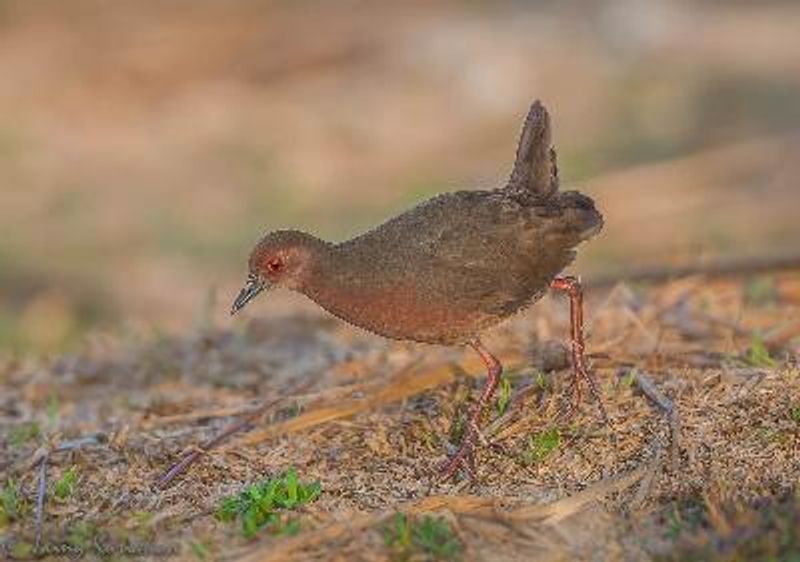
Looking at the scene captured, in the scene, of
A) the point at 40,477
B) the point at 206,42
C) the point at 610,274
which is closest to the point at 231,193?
the point at 206,42

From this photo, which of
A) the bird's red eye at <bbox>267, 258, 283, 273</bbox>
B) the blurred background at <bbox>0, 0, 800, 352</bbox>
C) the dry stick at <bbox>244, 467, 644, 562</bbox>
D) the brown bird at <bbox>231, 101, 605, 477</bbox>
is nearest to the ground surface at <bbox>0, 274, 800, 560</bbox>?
the dry stick at <bbox>244, 467, 644, 562</bbox>

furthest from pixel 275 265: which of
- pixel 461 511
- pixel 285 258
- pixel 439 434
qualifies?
pixel 461 511

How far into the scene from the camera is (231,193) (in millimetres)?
13977

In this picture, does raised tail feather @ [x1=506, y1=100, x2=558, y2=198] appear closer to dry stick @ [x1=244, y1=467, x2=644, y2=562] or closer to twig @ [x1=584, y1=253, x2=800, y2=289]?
dry stick @ [x1=244, y1=467, x2=644, y2=562]

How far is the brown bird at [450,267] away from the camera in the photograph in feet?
16.3

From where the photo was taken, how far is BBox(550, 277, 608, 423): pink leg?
5.13 metres

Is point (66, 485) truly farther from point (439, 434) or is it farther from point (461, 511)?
point (461, 511)

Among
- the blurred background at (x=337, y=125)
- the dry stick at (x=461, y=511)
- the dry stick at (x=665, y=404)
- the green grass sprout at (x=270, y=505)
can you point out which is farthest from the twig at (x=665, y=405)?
the blurred background at (x=337, y=125)

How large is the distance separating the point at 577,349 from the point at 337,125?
10.1 metres

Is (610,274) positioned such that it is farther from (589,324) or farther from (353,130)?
(353,130)

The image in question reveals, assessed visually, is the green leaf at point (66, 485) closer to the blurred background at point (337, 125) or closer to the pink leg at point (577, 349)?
the pink leg at point (577, 349)

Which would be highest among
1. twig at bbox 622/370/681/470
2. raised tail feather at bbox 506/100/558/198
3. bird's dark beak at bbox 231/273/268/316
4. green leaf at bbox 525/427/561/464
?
raised tail feather at bbox 506/100/558/198

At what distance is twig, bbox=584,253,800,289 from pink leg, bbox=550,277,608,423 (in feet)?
6.02

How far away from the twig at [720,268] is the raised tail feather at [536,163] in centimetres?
168
